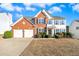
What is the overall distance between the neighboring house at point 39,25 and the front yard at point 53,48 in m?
0.35

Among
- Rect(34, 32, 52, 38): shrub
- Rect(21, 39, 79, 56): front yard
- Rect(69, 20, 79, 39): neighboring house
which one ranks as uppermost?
Rect(69, 20, 79, 39): neighboring house

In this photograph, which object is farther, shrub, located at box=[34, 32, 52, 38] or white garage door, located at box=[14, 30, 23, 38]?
white garage door, located at box=[14, 30, 23, 38]

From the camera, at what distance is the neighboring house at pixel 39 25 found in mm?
13656

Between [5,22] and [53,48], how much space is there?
1.85m

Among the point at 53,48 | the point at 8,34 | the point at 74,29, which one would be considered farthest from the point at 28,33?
the point at 74,29

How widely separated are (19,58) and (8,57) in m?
0.39

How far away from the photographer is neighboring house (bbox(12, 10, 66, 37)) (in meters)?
13.7

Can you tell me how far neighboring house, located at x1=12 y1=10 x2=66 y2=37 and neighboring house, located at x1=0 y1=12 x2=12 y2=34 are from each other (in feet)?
0.64

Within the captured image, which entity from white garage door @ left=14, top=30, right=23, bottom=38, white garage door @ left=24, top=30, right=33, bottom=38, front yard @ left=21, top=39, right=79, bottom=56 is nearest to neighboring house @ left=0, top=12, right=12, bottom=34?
white garage door @ left=14, top=30, right=23, bottom=38

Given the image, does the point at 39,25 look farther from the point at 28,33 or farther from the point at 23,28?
the point at 23,28

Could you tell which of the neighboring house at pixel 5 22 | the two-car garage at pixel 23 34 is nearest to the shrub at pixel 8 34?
the neighboring house at pixel 5 22

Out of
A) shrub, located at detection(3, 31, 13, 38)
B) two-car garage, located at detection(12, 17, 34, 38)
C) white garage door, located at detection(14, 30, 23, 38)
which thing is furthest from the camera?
white garage door, located at detection(14, 30, 23, 38)

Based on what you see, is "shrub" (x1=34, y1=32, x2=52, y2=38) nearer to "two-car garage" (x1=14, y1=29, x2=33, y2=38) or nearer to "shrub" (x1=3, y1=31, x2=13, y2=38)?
"two-car garage" (x1=14, y1=29, x2=33, y2=38)

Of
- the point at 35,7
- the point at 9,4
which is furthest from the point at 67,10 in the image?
the point at 9,4
